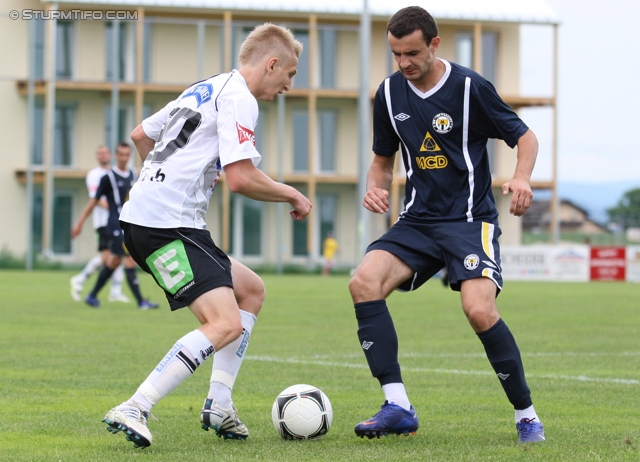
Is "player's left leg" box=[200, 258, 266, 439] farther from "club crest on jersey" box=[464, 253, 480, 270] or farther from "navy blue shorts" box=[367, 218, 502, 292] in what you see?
"club crest on jersey" box=[464, 253, 480, 270]

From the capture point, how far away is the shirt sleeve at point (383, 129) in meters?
5.48

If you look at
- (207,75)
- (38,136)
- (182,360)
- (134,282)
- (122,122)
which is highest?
(207,75)

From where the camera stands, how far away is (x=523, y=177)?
495 cm

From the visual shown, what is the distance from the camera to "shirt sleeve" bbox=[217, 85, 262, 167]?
4656 millimetres

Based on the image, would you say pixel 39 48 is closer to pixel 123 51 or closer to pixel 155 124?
pixel 123 51

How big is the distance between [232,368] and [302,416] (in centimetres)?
46

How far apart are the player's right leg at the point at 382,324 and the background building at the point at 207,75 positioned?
101ft

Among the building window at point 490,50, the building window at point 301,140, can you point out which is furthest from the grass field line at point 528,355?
the building window at point 490,50

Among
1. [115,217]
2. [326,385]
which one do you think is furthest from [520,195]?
[115,217]

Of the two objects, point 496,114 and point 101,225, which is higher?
point 496,114

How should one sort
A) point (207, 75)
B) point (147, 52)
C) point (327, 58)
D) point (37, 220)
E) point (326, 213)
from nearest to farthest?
point (37, 220) < point (147, 52) < point (207, 75) < point (327, 58) < point (326, 213)

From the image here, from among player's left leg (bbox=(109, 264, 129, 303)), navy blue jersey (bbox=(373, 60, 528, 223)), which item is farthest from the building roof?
navy blue jersey (bbox=(373, 60, 528, 223))

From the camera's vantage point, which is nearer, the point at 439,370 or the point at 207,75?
the point at 439,370

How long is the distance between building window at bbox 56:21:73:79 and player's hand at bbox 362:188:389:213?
33.9 m
